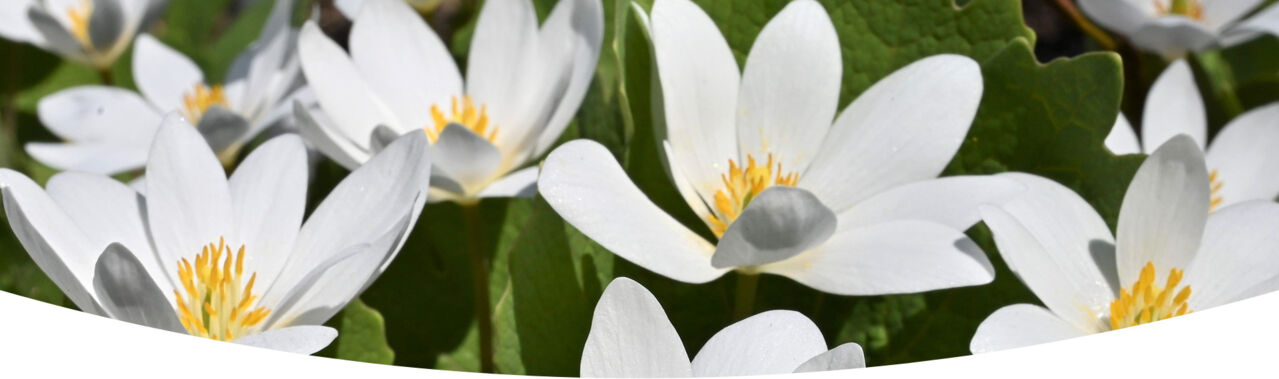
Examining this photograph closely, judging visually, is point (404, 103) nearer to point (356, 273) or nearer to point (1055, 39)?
point (356, 273)

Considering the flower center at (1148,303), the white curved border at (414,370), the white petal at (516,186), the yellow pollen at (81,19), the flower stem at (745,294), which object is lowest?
the yellow pollen at (81,19)

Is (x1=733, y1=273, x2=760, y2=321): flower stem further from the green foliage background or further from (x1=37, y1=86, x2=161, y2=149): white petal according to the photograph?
(x1=37, y1=86, x2=161, y2=149): white petal

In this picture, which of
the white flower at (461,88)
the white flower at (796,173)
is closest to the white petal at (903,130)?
the white flower at (796,173)

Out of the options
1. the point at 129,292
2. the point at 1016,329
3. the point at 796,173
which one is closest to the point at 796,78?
the point at 796,173

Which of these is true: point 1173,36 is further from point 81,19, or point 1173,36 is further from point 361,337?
point 81,19

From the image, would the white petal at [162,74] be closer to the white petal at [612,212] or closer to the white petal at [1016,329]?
the white petal at [612,212]

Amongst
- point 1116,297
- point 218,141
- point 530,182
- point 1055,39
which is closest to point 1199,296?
point 1116,297

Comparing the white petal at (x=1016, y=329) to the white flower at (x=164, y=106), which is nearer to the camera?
the white petal at (x=1016, y=329)
